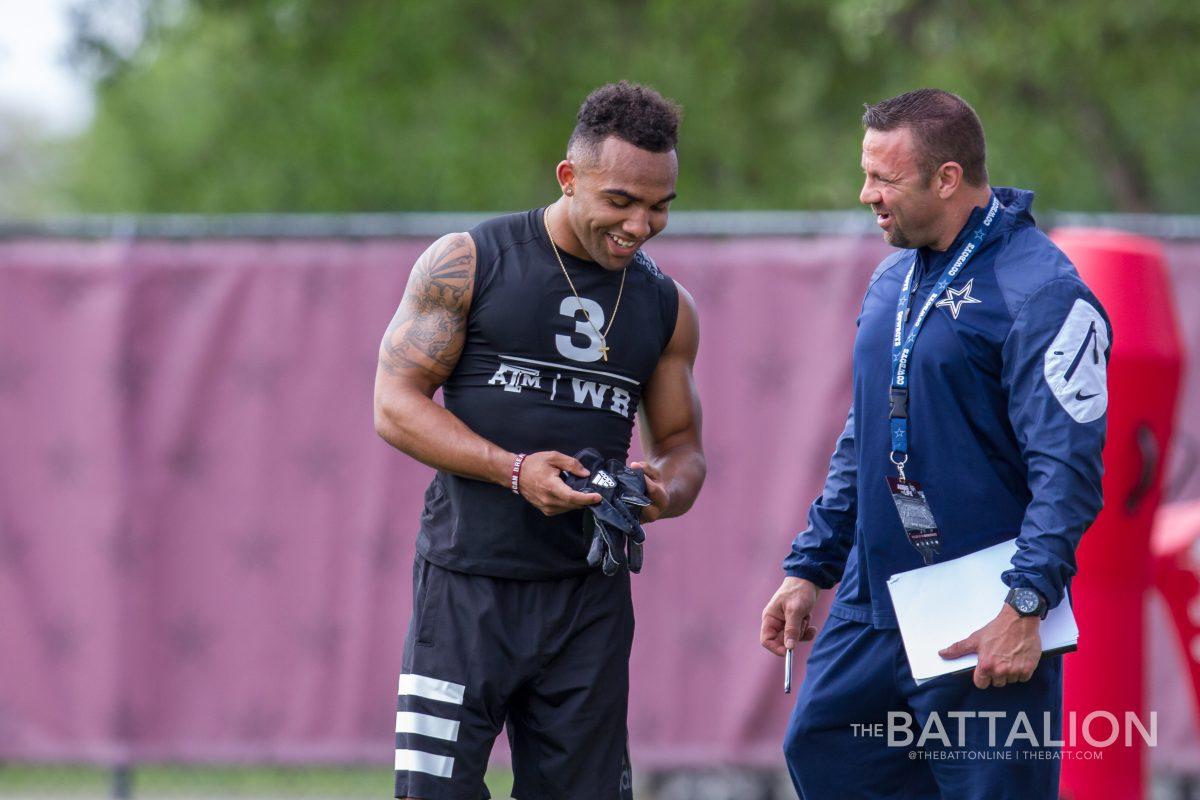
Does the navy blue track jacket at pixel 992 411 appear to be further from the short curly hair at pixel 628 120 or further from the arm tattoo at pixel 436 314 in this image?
the arm tattoo at pixel 436 314

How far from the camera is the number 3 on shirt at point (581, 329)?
414 centimetres

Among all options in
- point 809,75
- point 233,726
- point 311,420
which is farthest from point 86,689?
point 809,75

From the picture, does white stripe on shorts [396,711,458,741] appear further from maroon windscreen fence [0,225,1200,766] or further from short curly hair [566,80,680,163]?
maroon windscreen fence [0,225,1200,766]

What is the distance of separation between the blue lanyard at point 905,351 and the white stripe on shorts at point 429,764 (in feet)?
4.69

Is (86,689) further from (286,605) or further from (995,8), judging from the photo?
(995,8)

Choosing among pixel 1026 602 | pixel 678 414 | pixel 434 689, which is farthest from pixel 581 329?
pixel 1026 602

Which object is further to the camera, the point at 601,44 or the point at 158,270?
the point at 601,44

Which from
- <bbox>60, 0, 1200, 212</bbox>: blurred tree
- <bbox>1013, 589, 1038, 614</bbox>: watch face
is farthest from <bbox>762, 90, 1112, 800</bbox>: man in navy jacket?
<bbox>60, 0, 1200, 212</bbox>: blurred tree

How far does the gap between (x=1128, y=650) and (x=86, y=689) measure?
4504mm

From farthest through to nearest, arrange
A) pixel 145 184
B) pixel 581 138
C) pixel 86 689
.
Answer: pixel 145 184 → pixel 86 689 → pixel 581 138

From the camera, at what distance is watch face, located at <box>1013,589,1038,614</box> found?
3451 mm

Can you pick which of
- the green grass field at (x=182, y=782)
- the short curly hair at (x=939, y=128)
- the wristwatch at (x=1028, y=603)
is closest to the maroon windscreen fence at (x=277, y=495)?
the green grass field at (x=182, y=782)

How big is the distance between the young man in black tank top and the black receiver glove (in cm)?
7

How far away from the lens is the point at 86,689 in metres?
6.86
